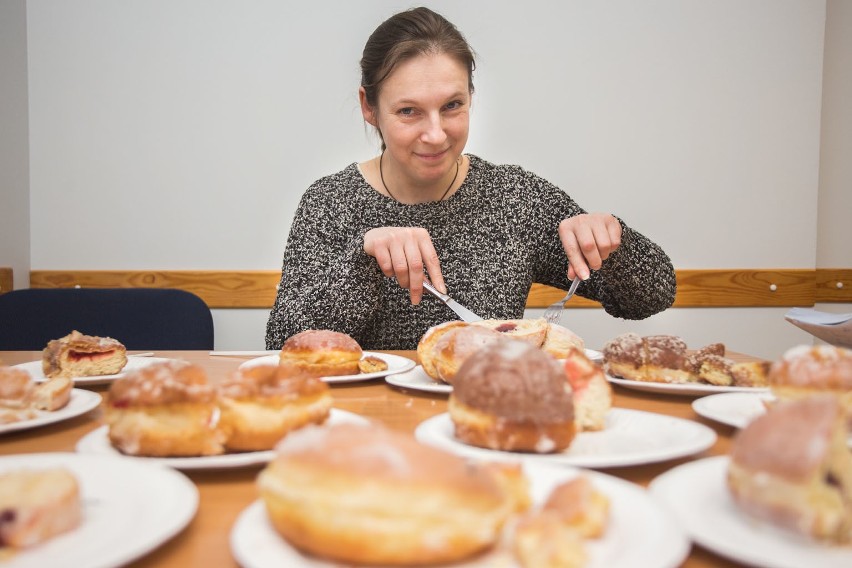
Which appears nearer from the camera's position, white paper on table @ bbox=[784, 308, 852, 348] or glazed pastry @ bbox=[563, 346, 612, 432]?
glazed pastry @ bbox=[563, 346, 612, 432]

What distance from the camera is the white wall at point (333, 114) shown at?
2.63 meters

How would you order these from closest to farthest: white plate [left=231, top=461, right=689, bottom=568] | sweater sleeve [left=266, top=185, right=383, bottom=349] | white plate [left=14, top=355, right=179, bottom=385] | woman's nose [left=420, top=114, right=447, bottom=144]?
white plate [left=231, top=461, right=689, bottom=568] → white plate [left=14, top=355, right=179, bottom=385] → sweater sleeve [left=266, top=185, right=383, bottom=349] → woman's nose [left=420, top=114, right=447, bottom=144]

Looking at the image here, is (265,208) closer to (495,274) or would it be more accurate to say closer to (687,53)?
(495,274)

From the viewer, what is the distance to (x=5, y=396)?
2.43 ft

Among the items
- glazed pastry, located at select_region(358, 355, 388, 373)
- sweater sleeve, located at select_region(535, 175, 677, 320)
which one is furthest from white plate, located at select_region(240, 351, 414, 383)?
sweater sleeve, located at select_region(535, 175, 677, 320)

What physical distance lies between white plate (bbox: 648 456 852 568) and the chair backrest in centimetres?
184

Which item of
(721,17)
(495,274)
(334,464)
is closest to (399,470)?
(334,464)

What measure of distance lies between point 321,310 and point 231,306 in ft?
4.44

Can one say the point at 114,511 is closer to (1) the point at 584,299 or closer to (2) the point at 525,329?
(2) the point at 525,329

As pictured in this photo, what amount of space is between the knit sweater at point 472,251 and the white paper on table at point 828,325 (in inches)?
20.6

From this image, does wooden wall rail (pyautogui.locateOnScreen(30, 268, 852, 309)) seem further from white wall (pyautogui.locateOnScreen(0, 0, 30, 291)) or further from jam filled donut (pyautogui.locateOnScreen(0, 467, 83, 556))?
jam filled donut (pyautogui.locateOnScreen(0, 467, 83, 556))

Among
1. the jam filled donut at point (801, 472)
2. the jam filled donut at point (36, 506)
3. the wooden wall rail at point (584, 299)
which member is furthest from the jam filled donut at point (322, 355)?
the wooden wall rail at point (584, 299)

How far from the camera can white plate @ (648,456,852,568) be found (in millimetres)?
350

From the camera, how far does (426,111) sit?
5.57 feet
